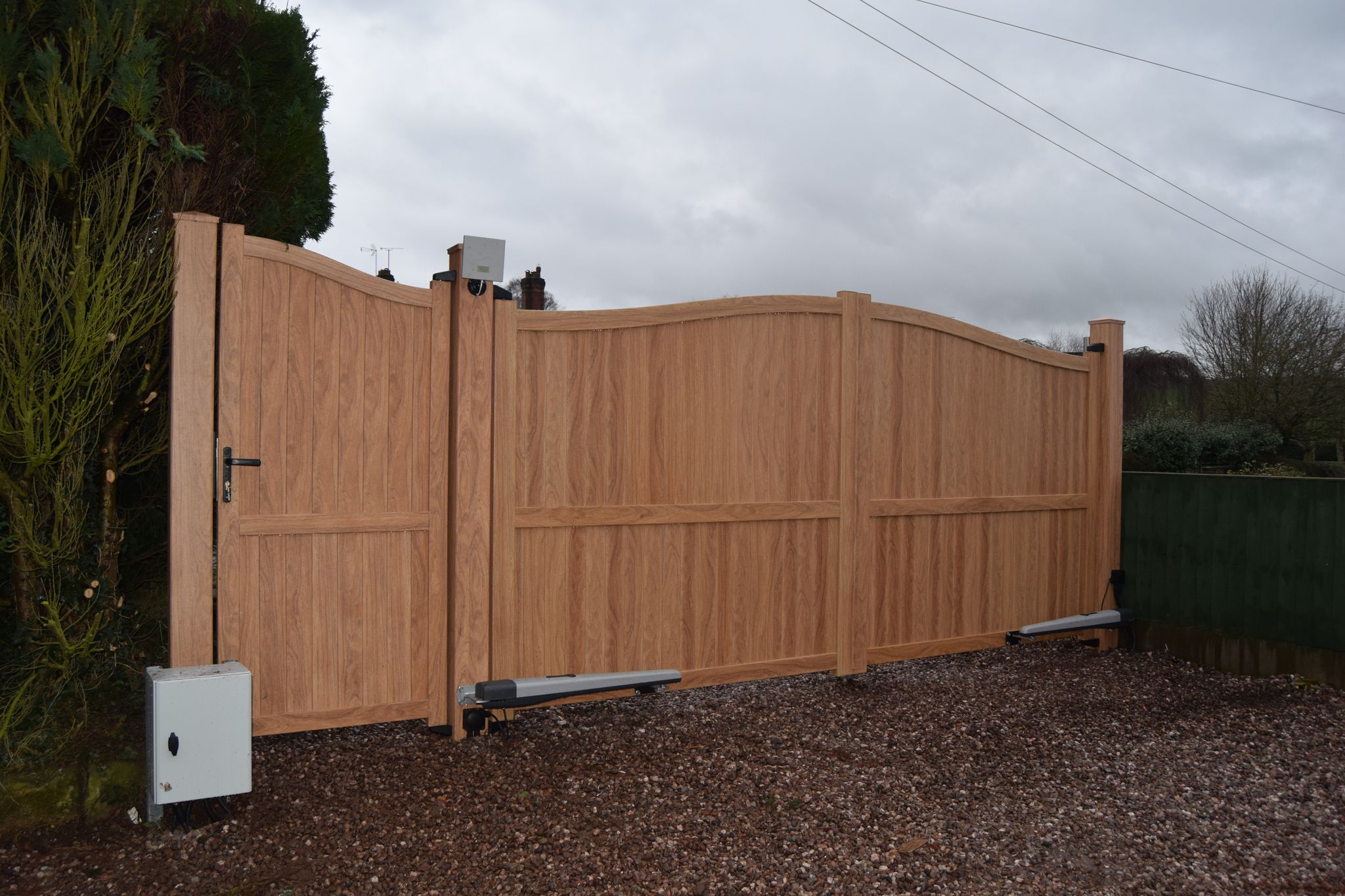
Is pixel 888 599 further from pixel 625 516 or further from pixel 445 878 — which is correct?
pixel 445 878

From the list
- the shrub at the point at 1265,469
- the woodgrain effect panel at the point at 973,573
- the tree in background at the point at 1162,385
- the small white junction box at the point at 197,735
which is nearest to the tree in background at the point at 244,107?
the small white junction box at the point at 197,735

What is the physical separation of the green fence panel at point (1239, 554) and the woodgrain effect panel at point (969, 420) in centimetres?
51

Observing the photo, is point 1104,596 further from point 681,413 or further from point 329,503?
point 329,503

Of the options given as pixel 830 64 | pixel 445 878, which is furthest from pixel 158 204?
pixel 830 64

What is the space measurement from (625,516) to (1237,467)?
10806mm

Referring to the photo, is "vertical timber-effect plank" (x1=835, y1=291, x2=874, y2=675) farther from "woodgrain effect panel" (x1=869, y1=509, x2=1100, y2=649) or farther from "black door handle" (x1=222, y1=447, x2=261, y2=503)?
"black door handle" (x1=222, y1=447, x2=261, y2=503)

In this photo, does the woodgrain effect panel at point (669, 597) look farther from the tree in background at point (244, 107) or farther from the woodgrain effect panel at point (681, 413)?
the tree in background at point (244, 107)

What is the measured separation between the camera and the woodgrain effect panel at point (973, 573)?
4.93m

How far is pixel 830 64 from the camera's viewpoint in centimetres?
705

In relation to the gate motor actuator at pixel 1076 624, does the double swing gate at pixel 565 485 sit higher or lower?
higher

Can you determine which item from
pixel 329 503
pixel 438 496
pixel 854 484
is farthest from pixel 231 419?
pixel 854 484

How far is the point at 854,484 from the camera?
4.73m

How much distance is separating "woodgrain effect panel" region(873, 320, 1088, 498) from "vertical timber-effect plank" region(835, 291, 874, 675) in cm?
9

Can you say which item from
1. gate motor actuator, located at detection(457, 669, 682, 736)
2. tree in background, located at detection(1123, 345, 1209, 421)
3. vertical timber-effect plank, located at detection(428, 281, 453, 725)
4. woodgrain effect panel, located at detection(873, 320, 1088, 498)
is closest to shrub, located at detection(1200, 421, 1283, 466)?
tree in background, located at detection(1123, 345, 1209, 421)
